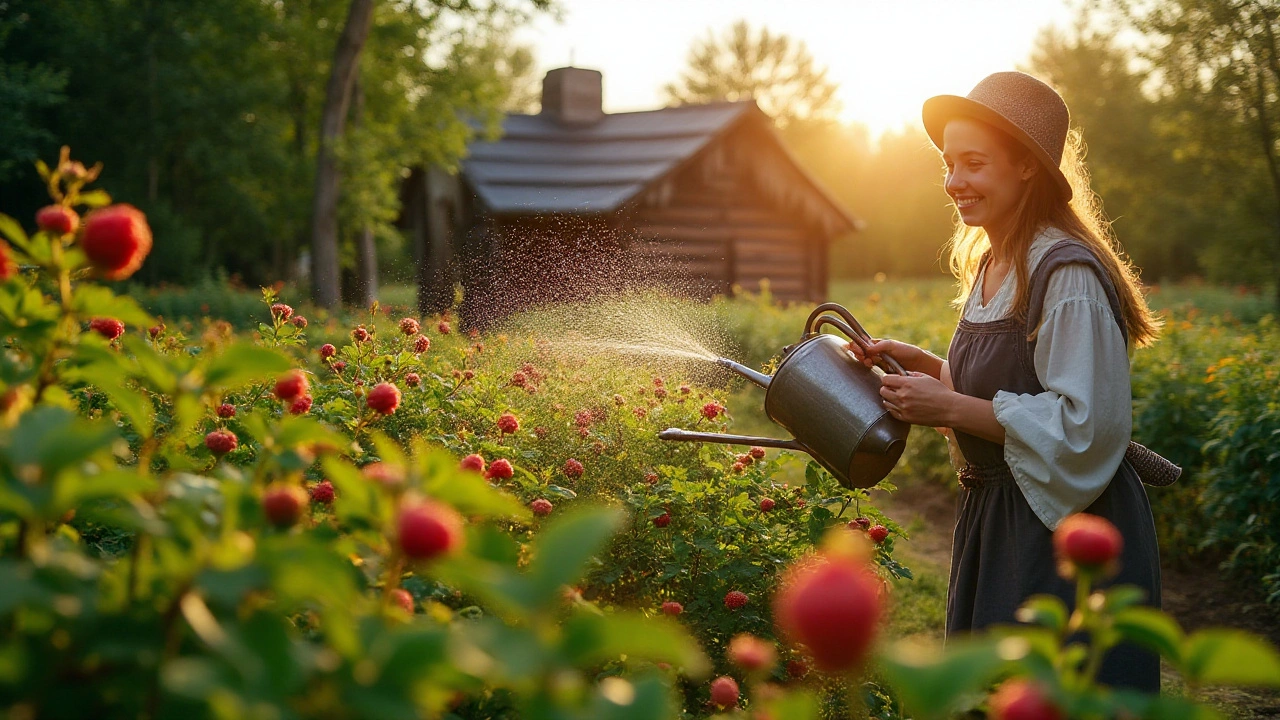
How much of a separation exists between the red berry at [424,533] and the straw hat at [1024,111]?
81.7 inches

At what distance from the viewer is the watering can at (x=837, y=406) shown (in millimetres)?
2543

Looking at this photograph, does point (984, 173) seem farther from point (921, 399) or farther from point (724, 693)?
point (724, 693)

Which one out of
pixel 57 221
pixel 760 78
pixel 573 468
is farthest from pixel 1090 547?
pixel 760 78

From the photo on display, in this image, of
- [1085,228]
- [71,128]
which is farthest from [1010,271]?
[71,128]

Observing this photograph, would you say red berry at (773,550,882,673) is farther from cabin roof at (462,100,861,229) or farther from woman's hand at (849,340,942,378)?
cabin roof at (462,100,861,229)

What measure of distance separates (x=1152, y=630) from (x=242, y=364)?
2.77 feet

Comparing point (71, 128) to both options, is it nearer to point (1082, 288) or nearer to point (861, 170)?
point (1082, 288)

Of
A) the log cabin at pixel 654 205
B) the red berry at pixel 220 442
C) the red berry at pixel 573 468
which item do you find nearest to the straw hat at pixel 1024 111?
the red berry at pixel 573 468

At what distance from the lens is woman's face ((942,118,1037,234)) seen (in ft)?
8.28

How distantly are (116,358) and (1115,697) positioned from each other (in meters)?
0.98

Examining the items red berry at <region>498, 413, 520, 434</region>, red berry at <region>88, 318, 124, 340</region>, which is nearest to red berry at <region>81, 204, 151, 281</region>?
red berry at <region>88, 318, 124, 340</region>

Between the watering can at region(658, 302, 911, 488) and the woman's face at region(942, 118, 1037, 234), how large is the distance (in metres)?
0.40

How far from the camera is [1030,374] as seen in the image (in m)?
2.40

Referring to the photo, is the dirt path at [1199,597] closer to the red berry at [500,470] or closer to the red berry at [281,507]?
the red berry at [500,470]
